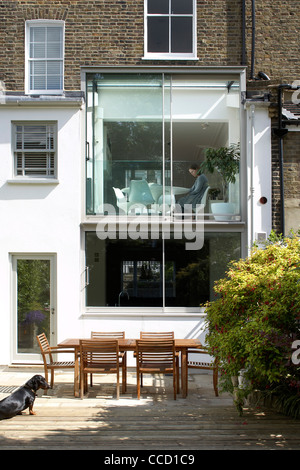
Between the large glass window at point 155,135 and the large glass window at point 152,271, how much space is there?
2.57ft

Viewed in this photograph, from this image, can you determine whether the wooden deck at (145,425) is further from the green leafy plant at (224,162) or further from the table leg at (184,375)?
the green leafy plant at (224,162)

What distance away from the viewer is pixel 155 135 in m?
10.9

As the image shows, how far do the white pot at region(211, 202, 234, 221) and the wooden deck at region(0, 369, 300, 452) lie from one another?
383 cm

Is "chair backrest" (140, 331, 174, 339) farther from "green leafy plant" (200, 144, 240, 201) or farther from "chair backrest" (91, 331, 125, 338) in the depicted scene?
"green leafy plant" (200, 144, 240, 201)

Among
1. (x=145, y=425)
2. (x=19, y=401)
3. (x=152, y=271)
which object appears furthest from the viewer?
(x=152, y=271)

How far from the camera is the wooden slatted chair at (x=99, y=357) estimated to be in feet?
26.8

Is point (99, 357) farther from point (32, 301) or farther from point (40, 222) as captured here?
point (40, 222)

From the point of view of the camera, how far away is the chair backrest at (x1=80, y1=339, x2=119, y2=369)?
8172mm

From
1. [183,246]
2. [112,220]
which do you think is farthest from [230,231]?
[112,220]

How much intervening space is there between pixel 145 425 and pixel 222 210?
555cm

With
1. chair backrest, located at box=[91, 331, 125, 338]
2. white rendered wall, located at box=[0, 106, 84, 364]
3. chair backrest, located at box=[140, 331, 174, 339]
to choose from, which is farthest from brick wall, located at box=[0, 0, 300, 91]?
chair backrest, located at box=[140, 331, 174, 339]

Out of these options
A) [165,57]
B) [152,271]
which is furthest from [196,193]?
[165,57]

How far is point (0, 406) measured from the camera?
6.71 metres
